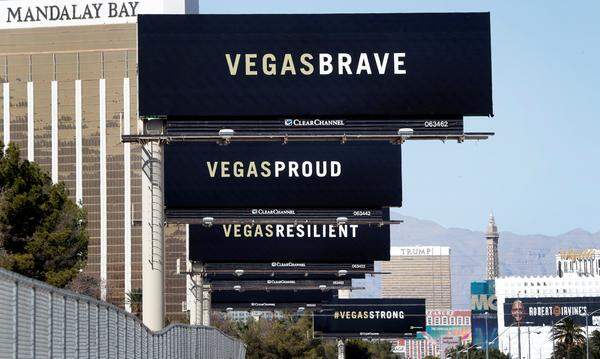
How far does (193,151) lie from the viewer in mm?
42062

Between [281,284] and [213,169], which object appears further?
[281,284]

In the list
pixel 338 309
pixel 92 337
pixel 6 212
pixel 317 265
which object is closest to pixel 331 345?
pixel 338 309

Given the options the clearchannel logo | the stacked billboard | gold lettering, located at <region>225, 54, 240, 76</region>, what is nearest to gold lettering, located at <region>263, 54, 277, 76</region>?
the stacked billboard

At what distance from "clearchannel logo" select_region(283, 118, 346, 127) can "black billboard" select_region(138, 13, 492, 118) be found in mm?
256

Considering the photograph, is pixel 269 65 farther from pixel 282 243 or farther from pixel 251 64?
pixel 282 243

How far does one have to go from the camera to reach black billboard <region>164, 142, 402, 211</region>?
42062mm

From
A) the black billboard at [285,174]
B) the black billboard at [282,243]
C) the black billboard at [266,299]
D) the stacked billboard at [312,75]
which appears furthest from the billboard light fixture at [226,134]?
the black billboard at [266,299]

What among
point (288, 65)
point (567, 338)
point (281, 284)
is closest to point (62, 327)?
point (288, 65)

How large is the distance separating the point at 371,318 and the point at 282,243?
43.8 m

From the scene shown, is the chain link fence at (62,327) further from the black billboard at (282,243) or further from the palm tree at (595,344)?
the palm tree at (595,344)

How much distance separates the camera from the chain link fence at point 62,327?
15062mm

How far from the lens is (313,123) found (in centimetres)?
3189

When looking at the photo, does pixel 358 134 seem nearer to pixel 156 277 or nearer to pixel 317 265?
pixel 156 277

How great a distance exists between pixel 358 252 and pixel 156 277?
23.3 m
